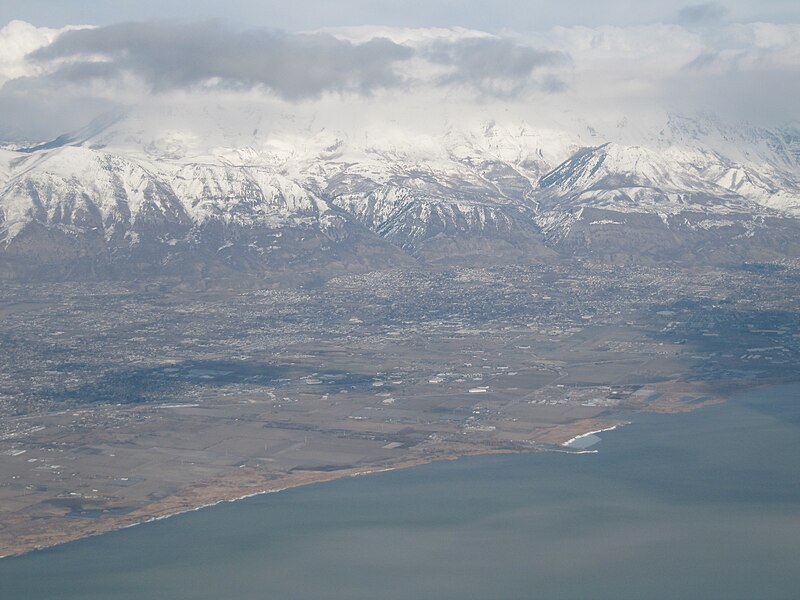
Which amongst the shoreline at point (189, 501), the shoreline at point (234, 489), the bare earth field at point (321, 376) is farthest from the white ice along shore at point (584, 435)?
the shoreline at point (189, 501)

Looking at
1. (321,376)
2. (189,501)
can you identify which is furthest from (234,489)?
(321,376)

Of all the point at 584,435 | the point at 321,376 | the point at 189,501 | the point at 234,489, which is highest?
the point at 189,501

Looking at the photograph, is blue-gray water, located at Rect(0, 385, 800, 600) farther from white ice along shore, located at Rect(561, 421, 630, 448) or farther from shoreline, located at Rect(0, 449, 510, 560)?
white ice along shore, located at Rect(561, 421, 630, 448)

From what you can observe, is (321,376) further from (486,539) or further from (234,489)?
(486,539)

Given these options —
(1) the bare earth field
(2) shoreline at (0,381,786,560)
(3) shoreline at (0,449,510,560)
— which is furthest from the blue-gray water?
(1) the bare earth field

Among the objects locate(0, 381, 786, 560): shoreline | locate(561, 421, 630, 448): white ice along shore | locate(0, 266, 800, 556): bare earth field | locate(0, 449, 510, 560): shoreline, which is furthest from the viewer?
locate(561, 421, 630, 448): white ice along shore

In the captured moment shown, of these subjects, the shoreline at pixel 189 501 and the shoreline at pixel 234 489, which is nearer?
the shoreline at pixel 189 501

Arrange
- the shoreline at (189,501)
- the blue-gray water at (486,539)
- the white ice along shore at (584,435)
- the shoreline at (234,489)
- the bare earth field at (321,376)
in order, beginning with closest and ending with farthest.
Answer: the blue-gray water at (486,539)
the shoreline at (189,501)
the shoreline at (234,489)
the bare earth field at (321,376)
the white ice along shore at (584,435)

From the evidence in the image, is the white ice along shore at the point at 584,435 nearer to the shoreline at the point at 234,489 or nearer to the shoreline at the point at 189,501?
the shoreline at the point at 234,489

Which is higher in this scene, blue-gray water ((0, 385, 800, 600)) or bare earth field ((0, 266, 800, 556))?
blue-gray water ((0, 385, 800, 600))
